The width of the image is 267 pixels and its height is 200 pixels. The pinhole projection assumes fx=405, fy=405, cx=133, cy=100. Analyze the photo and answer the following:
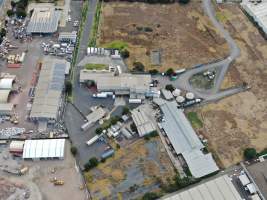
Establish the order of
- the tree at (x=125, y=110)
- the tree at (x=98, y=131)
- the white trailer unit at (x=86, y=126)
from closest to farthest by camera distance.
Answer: the tree at (x=98, y=131) < the white trailer unit at (x=86, y=126) < the tree at (x=125, y=110)

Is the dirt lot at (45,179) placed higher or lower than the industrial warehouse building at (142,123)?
lower

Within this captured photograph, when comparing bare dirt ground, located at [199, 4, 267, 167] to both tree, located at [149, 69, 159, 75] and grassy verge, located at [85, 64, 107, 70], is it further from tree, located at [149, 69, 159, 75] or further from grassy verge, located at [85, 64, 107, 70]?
grassy verge, located at [85, 64, 107, 70]

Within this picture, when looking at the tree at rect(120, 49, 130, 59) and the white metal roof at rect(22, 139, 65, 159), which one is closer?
the white metal roof at rect(22, 139, 65, 159)

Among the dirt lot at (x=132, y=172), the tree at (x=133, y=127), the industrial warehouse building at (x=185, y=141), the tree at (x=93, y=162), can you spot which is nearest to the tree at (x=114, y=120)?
the tree at (x=133, y=127)

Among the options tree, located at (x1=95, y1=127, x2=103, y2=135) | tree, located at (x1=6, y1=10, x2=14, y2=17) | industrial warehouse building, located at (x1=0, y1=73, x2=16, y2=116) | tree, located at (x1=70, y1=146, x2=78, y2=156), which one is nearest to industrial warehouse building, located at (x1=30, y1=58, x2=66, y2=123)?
industrial warehouse building, located at (x1=0, y1=73, x2=16, y2=116)

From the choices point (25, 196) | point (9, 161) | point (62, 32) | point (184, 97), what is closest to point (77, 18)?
point (62, 32)

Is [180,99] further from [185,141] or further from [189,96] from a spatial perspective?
[185,141]

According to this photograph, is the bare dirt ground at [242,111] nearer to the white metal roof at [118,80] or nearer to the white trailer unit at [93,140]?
the white metal roof at [118,80]
